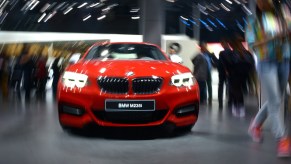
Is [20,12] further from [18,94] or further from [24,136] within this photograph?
[24,136]

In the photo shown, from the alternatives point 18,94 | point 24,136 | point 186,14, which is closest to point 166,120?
point 24,136

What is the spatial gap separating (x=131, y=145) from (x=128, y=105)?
47 centimetres

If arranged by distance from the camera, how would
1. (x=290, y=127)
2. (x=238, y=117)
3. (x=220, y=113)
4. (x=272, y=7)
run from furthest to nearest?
(x=220, y=113)
(x=238, y=117)
(x=290, y=127)
(x=272, y=7)

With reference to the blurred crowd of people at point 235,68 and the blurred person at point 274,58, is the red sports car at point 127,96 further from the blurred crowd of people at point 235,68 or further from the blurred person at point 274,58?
the blurred crowd of people at point 235,68

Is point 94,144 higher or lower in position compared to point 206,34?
lower

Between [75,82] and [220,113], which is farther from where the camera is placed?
[220,113]

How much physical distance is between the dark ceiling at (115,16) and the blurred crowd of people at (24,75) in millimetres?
10403

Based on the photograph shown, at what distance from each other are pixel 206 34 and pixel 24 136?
22.2 m

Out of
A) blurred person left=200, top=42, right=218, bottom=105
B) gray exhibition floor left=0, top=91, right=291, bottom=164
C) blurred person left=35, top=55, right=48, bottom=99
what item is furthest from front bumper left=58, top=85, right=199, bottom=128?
blurred person left=35, top=55, right=48, bottom=99

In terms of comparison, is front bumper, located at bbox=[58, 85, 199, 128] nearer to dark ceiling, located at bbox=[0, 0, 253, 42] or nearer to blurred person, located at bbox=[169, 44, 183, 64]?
blurred person, located at bbox=[169, 44, 183, 64]

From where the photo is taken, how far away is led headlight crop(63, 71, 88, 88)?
5.68 metres

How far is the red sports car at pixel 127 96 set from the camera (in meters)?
5.53

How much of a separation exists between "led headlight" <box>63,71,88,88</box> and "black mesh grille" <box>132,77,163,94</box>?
0.60 m

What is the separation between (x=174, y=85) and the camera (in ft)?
18.8
